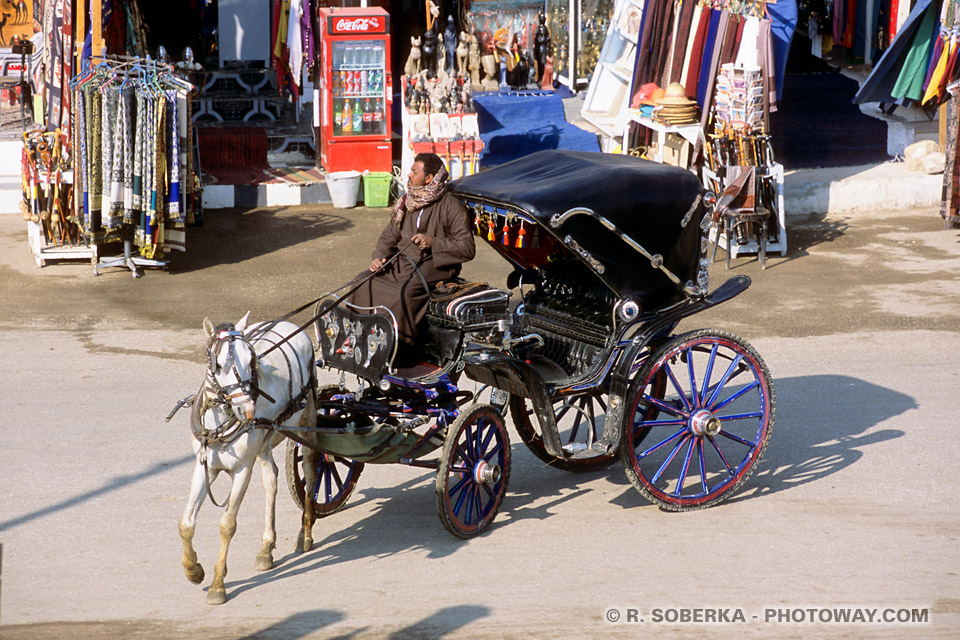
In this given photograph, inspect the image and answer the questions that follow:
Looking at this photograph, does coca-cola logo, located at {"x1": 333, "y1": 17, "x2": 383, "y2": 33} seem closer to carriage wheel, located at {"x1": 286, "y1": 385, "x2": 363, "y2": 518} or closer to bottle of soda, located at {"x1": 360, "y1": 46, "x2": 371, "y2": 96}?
bottle of soda, located at {"x1": 360, "y1": 46, "x2": 371, "y2": 96}

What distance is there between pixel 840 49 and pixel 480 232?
16.4m

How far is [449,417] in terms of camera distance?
6.10m

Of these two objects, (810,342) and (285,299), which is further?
(285,299)

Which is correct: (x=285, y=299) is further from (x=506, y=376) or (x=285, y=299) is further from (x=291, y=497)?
(x=506, y=376)

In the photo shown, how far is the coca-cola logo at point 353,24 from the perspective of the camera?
1468 centimetres

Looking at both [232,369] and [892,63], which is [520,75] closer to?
[892,63]

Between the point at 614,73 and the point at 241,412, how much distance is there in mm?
12676

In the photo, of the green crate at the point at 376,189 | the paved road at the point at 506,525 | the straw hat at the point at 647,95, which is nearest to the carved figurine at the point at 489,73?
the straw hat at the point at 647,95

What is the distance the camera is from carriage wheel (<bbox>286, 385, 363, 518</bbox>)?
19.6 feet

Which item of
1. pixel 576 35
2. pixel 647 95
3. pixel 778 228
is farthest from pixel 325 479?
pixel 576 35

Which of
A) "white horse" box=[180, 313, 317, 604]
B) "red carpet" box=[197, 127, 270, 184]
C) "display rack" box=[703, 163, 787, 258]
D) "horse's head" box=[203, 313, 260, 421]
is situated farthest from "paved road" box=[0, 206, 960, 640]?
"red carpet" box=[197, 127, 270, 184]

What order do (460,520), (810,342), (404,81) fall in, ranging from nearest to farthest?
1. (460,520)
2. (810,342)
3. (404,81)

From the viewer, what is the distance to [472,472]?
5.91 m

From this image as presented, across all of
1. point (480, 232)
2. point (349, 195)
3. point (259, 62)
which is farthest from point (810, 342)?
point (259, 62)
